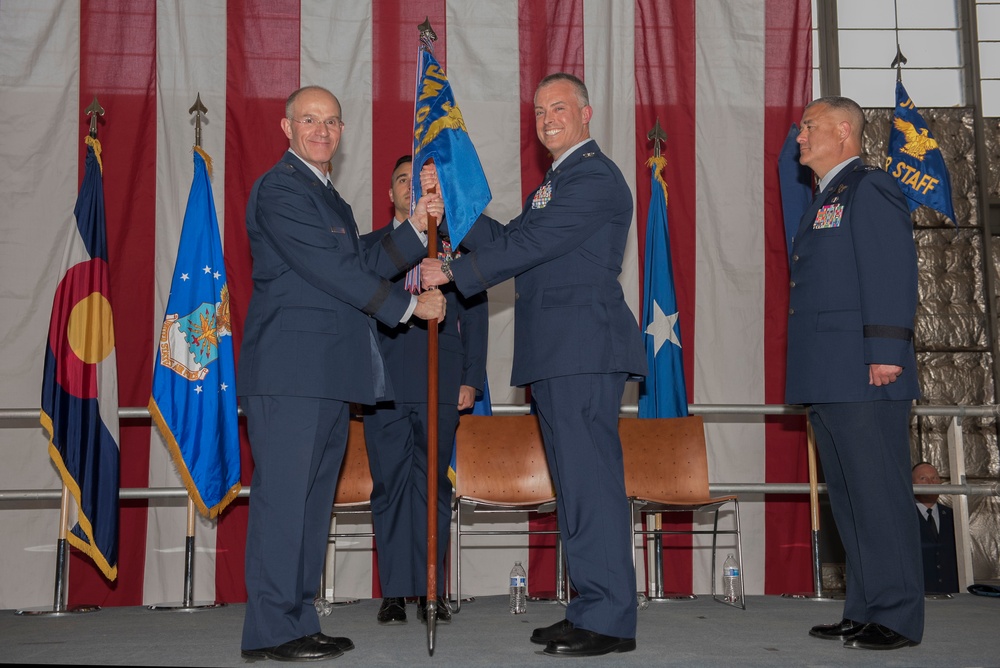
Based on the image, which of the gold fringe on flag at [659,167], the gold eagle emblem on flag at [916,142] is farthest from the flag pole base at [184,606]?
the gold eagle emblem on flag at [916,142]

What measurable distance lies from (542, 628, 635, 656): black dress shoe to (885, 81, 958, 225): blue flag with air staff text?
350 cm

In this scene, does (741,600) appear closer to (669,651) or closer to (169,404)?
(669,651)

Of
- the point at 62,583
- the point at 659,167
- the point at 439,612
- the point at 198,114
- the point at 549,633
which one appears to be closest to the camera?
the point at 549,633

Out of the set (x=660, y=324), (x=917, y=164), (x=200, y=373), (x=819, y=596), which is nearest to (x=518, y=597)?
(x=819, y=596)

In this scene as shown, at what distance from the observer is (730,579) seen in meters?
4.84

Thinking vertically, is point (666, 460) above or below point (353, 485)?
above

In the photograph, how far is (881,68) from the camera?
6.77 m

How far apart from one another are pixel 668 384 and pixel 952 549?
1734 mm

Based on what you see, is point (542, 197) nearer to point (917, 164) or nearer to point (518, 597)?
point (518, 597)

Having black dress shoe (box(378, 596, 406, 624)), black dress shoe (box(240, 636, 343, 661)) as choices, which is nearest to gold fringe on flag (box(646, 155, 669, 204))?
black dress shoe (box(378, 596, 406, 624))

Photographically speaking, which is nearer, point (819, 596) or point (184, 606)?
point (184, 606)

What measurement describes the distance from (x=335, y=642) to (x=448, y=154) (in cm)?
168

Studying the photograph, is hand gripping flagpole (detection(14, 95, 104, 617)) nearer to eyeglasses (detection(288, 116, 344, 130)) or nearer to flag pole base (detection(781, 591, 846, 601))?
eyeglasses (detection(288, 116, 344, 130))

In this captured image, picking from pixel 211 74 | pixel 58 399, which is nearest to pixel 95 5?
pixel 211 74
